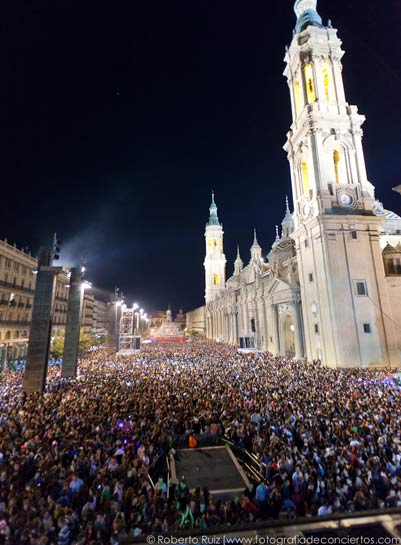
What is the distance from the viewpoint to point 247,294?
183 feet

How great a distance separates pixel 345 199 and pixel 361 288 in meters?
9.77

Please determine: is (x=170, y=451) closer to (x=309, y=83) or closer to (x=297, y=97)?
(x=309, y=83)

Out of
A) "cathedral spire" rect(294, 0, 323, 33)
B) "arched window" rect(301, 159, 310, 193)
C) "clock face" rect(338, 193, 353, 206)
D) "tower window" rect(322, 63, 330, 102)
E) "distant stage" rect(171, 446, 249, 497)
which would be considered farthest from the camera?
"cathedral spire" rect(294, 0, 323, 33)

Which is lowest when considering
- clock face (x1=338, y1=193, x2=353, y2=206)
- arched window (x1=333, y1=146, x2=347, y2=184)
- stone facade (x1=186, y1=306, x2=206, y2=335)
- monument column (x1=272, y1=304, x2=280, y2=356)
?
monument column (x1=272, y1=304, x2=280, y2=356)

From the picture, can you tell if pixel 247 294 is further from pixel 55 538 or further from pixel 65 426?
pixel 55 538

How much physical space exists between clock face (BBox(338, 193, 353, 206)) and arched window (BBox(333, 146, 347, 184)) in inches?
102

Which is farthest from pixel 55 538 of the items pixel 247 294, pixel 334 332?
pixel 247 294

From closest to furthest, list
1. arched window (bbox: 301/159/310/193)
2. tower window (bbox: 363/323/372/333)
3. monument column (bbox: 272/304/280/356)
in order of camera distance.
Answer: tower window (bbox: 363/323/372/333) < arched window (bbox: 301/159/310/193) < monument column (bbox: 272/304/280/356)

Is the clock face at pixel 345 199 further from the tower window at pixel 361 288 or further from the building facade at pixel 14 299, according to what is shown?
the building facade at pixel 14 299

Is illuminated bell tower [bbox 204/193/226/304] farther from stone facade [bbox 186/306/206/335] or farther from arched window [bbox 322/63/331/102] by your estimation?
arched window [bbox 322/63/331/102]

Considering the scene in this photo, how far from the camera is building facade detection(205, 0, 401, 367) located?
89.1 ft

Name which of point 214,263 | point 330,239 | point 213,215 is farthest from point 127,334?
point 213,215


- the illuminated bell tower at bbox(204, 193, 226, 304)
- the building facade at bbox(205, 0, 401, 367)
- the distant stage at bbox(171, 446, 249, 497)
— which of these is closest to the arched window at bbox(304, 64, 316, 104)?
the building facade at bbox(205, 0, 401, 367)

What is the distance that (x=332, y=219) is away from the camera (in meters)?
28.7
